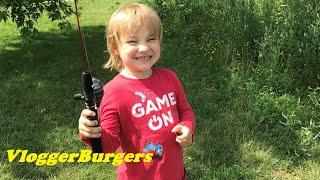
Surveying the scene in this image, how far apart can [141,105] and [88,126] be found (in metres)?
0.49

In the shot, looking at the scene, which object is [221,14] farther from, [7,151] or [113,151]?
[113,151]

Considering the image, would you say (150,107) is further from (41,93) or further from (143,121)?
(41,93)

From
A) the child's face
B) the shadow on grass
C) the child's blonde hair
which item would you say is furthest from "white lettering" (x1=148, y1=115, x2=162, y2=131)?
the shadow on grass

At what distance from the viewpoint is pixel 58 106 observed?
629 cm

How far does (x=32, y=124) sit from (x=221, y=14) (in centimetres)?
384

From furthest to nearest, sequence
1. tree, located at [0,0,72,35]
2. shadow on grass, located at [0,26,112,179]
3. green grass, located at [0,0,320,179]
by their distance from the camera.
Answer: tree, located at [0,0,72,35]
shadow on grass, located at [0,26,112,179]
green grass, located at [0,0,320,179]

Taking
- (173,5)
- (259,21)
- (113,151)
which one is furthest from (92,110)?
(173,5)

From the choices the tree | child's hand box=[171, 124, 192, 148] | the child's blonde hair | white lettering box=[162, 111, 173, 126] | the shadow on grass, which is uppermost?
the child's blonde hair

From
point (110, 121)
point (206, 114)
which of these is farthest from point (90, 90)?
point (206, 114)

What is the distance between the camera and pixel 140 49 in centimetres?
255

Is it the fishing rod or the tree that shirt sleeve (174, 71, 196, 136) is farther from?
the tree

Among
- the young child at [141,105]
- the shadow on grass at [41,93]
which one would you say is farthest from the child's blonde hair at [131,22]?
the shadow on grass at [41,93]

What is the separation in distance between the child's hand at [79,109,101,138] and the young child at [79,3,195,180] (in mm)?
301

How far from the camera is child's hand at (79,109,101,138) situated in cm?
210
